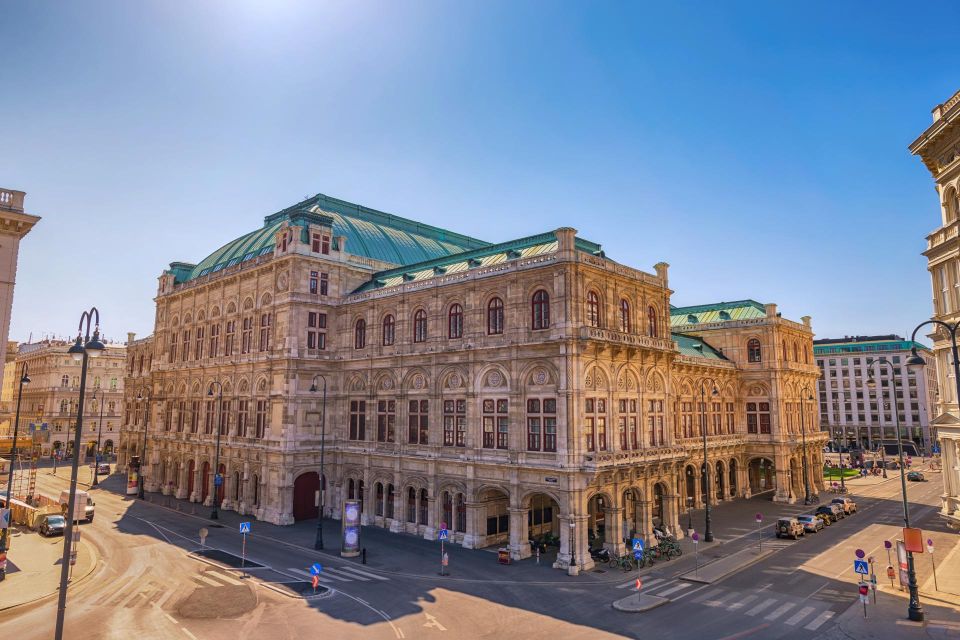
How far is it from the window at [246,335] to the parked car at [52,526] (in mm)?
19007

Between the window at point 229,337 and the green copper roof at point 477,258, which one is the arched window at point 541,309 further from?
the window at point 229,337

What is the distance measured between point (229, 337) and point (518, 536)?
36.0 meters

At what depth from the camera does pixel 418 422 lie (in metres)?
44.9

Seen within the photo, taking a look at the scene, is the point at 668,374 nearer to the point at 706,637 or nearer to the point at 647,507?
the point at 647,507

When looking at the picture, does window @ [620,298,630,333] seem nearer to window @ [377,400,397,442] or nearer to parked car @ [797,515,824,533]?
window @ [377,400,397,442]

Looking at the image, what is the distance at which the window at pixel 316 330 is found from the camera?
51000 millimetres

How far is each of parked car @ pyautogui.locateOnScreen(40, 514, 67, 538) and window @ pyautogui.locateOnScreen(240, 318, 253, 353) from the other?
62.4 feet

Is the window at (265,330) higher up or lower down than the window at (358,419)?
higher up

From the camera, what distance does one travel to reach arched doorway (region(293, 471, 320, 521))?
49031 mm

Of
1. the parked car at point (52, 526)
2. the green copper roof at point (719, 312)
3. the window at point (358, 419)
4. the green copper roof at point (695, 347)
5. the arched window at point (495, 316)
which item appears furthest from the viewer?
the green copper roof at point (719, 312)

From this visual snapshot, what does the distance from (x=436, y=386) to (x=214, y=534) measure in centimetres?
1992

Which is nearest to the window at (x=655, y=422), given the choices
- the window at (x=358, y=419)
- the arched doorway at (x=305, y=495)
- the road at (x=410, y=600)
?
the road at (x=410, y=600)

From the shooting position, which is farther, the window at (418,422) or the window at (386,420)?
the window at (386,420)

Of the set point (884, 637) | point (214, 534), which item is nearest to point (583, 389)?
point (884, 637)
